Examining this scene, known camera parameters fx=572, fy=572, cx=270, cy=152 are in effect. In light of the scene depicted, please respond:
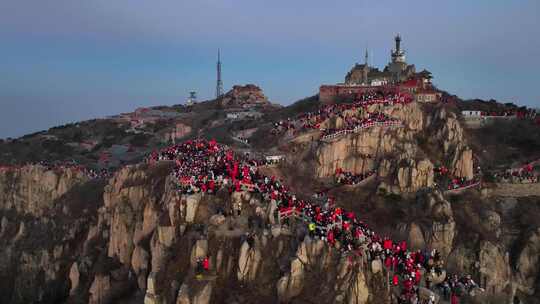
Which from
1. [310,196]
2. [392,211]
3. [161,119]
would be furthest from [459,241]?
[161,119]

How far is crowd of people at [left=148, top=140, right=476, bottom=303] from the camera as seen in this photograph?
31266 mm

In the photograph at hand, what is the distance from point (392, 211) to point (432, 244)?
5.02 m

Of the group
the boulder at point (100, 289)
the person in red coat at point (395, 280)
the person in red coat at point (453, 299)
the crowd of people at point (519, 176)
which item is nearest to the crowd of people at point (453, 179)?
the crowd of people at point (519, 176)

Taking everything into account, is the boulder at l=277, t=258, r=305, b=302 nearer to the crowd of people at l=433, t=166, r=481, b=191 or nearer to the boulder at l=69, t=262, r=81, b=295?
the boulder at l=69, t=262, r=81, b=295

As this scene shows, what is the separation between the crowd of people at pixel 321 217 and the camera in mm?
31266

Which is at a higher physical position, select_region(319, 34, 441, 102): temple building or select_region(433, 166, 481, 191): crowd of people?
select_region(319, 34, 441, 102): temple building

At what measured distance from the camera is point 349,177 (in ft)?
170

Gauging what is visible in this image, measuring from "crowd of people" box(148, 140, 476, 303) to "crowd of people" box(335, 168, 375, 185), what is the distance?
867 centimetres

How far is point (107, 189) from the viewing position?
5369 cm

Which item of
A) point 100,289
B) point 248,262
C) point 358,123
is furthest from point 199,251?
point 358,123

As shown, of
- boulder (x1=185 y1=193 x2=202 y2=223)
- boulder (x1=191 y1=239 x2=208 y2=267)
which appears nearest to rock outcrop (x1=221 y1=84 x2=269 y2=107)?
boulder (x1=185 y1=193 x2=202 y2=223)

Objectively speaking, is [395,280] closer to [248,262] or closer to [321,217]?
[321,217]

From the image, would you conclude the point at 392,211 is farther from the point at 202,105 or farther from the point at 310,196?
the point at 202,105

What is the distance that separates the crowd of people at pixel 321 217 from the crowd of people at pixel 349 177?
28.4ft
